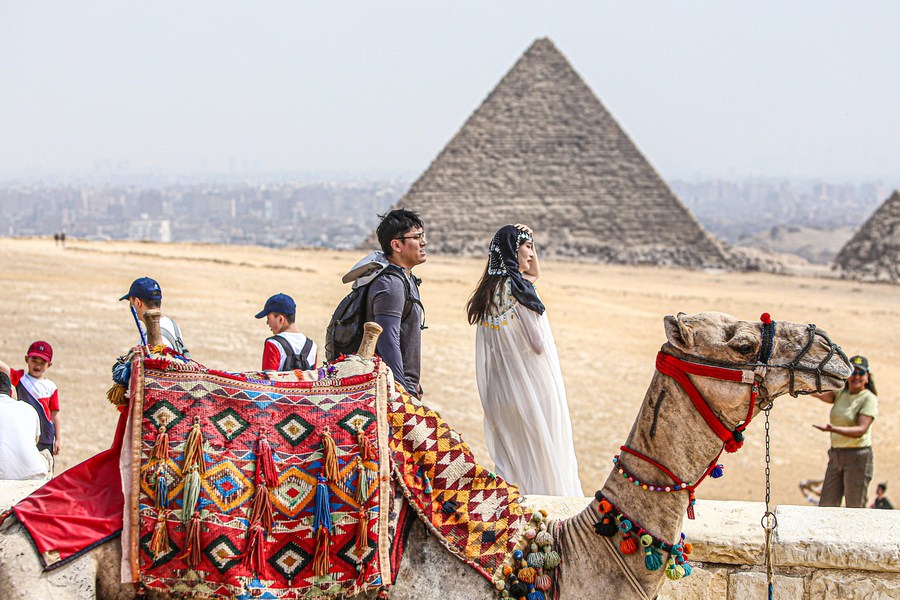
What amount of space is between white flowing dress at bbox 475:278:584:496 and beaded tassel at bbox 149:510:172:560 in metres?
1.79

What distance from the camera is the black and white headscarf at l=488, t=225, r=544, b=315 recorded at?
161 inches

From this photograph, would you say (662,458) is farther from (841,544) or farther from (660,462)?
(841,544)

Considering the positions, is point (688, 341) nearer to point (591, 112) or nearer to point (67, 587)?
point (67, 587)

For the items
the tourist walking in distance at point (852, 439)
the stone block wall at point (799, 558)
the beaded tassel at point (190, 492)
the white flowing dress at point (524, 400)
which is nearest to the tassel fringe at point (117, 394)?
the beaded tassel at point (190, 492)

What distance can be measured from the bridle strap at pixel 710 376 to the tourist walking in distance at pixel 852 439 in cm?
385

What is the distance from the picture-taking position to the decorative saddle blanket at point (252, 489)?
8.20 ft

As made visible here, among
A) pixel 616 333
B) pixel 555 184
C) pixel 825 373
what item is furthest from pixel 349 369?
pixel 555 184

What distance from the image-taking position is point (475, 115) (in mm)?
102000

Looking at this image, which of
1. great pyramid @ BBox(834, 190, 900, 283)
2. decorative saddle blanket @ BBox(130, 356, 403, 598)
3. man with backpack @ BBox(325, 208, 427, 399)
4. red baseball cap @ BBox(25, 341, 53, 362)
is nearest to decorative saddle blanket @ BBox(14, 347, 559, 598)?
decorative saddle blanket @ BBox(130, 356, 403, 598)

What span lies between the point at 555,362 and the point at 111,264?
22.1 m

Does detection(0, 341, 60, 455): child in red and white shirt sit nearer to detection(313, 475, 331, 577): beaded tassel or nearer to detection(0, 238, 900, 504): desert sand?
detection(313, 475, 331, 577): beaded tassel

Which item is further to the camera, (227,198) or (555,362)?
(227,198)

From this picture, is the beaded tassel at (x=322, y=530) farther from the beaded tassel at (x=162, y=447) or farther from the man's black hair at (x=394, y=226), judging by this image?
the man's black hair at (x=394, y=226)

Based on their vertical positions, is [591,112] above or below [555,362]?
above
